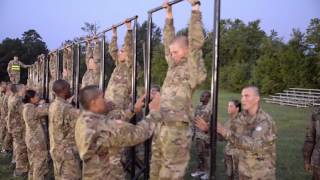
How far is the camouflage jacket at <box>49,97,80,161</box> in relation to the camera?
20.8 feet

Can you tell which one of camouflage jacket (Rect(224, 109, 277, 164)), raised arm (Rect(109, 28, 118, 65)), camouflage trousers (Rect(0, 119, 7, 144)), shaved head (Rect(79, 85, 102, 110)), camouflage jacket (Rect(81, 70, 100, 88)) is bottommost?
camouflage trousers (Rect(0, 119, 7, 144))

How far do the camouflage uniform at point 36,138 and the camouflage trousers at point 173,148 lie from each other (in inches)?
136

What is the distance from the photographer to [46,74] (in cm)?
1407

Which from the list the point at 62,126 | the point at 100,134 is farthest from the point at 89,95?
the point at 62,126

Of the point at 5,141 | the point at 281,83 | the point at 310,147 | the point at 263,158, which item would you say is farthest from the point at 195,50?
the point at 281,83

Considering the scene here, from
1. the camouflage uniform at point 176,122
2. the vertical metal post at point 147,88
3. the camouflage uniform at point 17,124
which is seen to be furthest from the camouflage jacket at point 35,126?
the camouflage uniform at point 176,122

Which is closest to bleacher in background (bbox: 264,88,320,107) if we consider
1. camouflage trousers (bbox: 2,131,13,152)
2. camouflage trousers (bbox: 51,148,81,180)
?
camouflage trousers (bbox: 2,131,13,152)

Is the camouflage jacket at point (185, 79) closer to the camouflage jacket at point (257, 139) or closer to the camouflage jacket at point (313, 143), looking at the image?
the camouflage jacket at point (257, 139)

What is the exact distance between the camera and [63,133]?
6.50 meters

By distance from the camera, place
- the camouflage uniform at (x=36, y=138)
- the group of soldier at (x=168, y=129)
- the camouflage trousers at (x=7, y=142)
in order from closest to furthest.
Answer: the group of soldier at (x=168, y=129), the camouflage uniform at (x=36, y=138), the camouflage trousers at (x=7, y=142)

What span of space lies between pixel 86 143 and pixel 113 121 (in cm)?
36

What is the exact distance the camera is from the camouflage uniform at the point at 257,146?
488cm

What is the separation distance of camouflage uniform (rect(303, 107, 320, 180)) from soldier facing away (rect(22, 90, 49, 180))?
4611 millimetres

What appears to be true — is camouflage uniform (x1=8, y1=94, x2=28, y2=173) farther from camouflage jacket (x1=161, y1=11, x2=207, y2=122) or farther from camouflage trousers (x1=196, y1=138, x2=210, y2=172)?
camouflage jacket (x1=161, y1=11, x2=207, y2=122)
